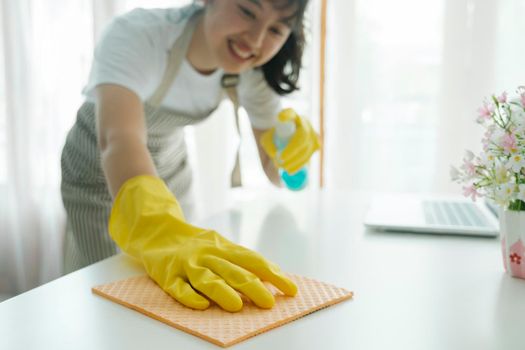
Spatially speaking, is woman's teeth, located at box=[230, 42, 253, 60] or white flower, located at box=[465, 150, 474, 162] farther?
woman's teeth, located at box=[230, 42, 253, 60]

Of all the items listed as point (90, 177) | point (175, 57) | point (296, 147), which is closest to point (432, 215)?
point (296, 147)

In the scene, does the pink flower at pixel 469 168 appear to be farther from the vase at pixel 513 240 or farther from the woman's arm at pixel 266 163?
the woman's arm at pixel 266 163

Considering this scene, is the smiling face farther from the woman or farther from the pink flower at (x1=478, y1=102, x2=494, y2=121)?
the pink flower at (x1=478, y1=102, x2=494, y2=121)

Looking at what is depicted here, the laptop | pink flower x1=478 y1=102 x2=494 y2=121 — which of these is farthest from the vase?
the laptop

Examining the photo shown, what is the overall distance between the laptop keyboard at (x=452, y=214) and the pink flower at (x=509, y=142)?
15.1 inches

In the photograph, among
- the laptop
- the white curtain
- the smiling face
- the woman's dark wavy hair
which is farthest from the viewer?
the white curtain

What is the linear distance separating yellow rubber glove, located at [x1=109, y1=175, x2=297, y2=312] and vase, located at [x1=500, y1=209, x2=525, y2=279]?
0.31 m

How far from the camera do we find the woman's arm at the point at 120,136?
0.97 meters

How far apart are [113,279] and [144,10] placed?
29.6 inches

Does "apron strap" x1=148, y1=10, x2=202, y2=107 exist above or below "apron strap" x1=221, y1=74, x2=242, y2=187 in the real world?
above

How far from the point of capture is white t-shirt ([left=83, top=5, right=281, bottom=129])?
3.77ft

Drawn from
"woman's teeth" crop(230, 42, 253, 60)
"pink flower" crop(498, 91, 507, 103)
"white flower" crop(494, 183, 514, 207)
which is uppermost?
"woman's teeth" crop(230, 42, 253, 60)

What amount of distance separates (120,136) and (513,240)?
63 centimetres

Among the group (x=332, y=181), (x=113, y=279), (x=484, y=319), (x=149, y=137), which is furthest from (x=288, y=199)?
(x=332, y=181)
